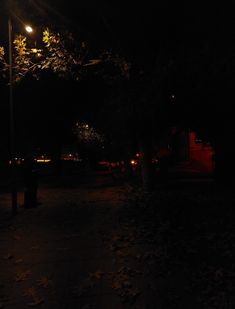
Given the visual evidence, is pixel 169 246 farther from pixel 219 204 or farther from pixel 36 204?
pixel 36 204

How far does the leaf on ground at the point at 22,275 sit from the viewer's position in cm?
670

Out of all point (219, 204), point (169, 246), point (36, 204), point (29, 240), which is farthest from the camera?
point (36, 204)

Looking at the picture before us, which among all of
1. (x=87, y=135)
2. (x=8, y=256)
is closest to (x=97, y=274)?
(x=8, y=256)

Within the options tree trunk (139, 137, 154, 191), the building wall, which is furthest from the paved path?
the building wall

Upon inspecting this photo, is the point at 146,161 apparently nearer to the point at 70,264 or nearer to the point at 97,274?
the point at 70,264

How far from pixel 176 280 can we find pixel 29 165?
427 inches

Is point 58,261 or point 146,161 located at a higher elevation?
point 146,161

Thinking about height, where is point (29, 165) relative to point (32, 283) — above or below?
above

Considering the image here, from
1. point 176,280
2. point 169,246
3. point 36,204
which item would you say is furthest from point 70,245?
point 36,204

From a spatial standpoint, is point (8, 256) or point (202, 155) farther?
point (202, 155)

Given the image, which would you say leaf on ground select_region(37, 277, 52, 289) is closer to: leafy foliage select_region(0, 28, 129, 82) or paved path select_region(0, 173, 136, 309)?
paved path select_region(0, 173, 136, 309)

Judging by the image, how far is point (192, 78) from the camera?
936 cm

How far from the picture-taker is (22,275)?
6.90m

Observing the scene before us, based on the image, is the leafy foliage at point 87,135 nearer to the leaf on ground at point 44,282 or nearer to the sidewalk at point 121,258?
the sidewalk at point 121,258
